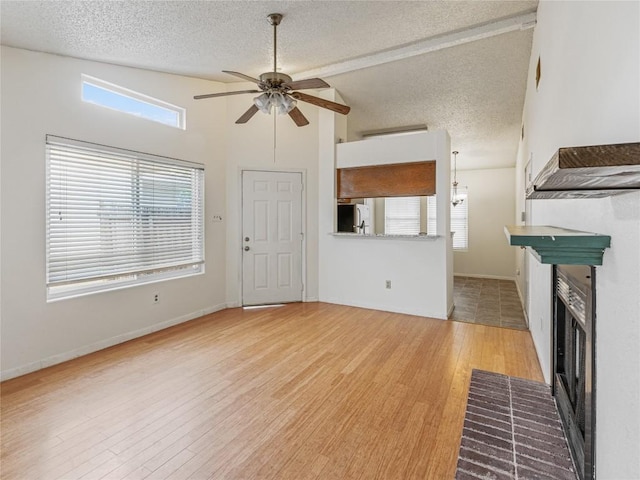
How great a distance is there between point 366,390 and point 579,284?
1593mm

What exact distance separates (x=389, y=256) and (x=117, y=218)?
11.2 feet

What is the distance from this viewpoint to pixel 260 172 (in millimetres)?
4949

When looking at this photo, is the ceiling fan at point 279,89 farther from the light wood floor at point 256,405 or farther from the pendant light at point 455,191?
the pendant light at point 455,191

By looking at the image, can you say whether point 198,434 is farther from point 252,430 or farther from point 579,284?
point 579,284

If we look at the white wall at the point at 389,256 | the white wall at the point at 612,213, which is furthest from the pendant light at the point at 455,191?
the white wall at the point at 612,213

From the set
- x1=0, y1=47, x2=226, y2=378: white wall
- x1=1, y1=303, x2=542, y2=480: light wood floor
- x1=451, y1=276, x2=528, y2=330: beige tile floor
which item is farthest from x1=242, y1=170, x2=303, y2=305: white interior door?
x1=451, y1=276, x2=528, y2=330: beige tile floor

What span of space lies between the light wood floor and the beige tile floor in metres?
0.51

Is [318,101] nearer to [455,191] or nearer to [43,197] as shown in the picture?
[43,197]

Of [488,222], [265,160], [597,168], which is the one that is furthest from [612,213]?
[488,222]

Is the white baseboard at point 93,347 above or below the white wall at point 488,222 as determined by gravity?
below

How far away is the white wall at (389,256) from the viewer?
4398 mm

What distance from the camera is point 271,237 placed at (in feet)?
16.5

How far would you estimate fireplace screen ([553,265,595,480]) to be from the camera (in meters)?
1.34

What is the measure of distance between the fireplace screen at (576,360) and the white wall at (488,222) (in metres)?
6.28
